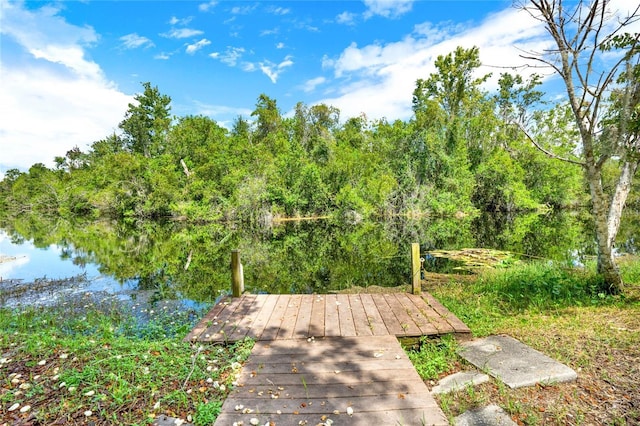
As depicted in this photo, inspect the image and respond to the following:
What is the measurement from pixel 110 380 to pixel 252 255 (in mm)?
9990

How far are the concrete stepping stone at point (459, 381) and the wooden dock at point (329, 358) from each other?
28 cm

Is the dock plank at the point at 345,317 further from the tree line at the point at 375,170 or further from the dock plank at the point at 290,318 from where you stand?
the tree line at the point at 375,170

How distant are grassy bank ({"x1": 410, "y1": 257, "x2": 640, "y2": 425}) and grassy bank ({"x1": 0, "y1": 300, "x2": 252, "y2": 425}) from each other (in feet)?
7.19

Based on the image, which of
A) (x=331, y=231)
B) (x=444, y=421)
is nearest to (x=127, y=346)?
(x=444, y=421)

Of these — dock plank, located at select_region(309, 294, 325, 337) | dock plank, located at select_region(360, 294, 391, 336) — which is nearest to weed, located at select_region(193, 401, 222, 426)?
dock plank, located at select_region(309, 294, 325, 337)

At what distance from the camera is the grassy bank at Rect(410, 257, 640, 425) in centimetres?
267

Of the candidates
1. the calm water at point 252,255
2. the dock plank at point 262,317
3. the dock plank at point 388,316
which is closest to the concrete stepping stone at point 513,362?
the dock plank at point 388,316

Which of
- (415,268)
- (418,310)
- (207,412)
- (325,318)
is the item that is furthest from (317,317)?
(207,412)

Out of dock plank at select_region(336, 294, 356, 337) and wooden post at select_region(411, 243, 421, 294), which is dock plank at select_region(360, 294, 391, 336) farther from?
wooden post at select_region(411, 243, 421, 294)

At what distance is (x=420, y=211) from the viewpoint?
2742 centimetres

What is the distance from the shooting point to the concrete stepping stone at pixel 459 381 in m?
3.15

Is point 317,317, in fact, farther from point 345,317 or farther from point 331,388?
point 331,388

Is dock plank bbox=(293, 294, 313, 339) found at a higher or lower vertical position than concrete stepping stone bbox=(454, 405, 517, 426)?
higher

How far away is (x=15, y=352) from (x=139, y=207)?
97.6ft
